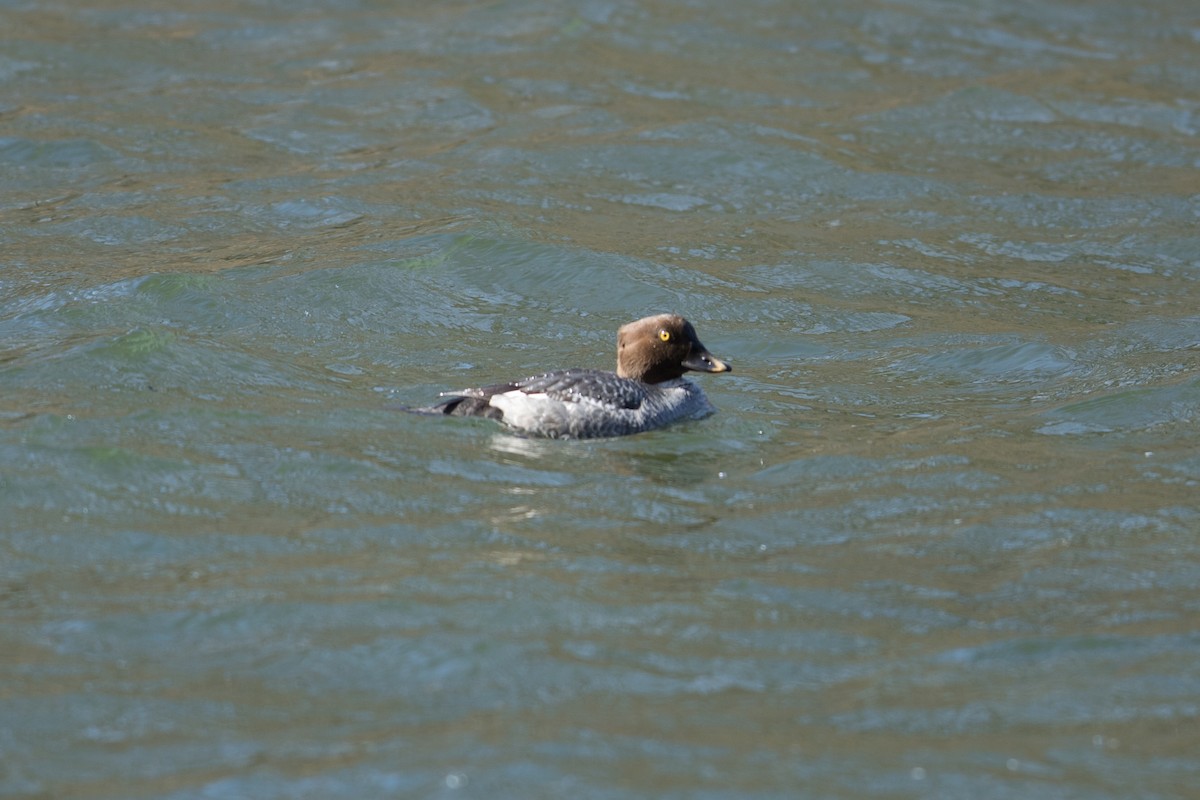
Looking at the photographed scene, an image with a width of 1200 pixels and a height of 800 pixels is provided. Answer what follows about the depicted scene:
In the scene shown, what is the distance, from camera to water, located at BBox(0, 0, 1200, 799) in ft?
19.3

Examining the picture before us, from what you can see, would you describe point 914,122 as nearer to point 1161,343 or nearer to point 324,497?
point 1161,343

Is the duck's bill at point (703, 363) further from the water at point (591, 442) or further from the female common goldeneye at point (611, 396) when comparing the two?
the water at point (591, 442)

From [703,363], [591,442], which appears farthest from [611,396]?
[703,363]

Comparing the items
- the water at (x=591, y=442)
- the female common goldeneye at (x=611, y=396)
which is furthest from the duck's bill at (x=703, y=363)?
the water at (x=591, y=442)

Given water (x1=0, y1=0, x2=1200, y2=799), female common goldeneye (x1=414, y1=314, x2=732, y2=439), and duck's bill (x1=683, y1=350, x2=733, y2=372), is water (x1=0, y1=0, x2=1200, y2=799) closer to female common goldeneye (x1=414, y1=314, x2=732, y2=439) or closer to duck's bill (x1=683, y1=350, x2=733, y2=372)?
female common goldeneye (x1=414, y1=314, x2=732, y2=439)

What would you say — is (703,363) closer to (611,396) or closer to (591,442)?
(611,396)

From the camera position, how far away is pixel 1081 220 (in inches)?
577

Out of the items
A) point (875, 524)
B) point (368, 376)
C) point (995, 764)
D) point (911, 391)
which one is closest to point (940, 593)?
point (875, 524)

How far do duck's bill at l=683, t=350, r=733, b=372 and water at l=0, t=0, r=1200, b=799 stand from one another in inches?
14.3

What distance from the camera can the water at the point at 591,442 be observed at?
5.88 meters

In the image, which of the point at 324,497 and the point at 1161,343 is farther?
the point at 1161,343

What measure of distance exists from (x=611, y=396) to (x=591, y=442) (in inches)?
11.4

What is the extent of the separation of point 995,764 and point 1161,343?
671 centimetres

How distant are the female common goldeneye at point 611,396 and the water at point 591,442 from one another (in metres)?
0.13
